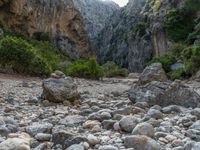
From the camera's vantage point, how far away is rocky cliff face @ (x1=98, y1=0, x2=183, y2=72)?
188ft

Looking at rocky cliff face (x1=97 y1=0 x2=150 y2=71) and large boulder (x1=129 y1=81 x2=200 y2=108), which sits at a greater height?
rocky cliff face (x1=97 y1=0 x2=150 y2=71)

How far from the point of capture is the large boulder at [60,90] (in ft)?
28.3

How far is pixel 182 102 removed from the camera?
7.71 meters

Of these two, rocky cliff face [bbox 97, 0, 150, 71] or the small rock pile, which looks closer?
the small rock pile

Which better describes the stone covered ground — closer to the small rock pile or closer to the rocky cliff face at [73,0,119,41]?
the small rock pile

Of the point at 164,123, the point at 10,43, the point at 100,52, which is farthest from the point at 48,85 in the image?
the point at 100,52

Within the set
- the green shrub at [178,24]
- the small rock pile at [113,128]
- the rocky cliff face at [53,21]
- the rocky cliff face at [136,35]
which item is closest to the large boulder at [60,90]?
the small rock pile at [113,128]

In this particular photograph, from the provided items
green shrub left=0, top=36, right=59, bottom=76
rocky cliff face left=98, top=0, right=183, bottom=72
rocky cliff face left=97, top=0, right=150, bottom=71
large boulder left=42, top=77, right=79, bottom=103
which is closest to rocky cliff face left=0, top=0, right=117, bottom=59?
rocky cliff face left=98, top=0, right=183, bottom=72

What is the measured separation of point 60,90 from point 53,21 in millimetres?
47984

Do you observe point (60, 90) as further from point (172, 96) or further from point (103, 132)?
point (103, 132)

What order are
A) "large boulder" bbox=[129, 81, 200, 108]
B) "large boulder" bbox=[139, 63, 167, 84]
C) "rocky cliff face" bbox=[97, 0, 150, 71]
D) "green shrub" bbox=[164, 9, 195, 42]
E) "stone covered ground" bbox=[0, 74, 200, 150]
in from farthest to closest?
1. "rocky cliff face" bbox=[97, 0, 150, 71]
2. "green shrub" bbox=[164, 9, 195, 42]
3. "large boulder" bbox=[139, 63, 167, 84]
4. "large boulder" bbox=[129, 81, 200, 108]
5. "stone covered ground" bbox=[0, 74, 200, 150]

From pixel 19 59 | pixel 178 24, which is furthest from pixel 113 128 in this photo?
pixel 178 24

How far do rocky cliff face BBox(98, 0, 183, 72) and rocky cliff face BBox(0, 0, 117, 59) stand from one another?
8144 mm

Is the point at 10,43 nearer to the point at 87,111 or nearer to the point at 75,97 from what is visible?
the point at 75,97
